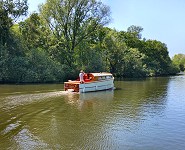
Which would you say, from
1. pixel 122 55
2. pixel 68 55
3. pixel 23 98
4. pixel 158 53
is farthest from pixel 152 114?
pixel 158 53

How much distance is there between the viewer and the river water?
13.3 metres

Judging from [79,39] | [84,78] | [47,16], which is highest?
[47,16]

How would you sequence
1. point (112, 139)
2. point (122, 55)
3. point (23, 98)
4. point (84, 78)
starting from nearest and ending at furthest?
point (112, 139), point (23, 98), point (84, 78), point (122, 55)

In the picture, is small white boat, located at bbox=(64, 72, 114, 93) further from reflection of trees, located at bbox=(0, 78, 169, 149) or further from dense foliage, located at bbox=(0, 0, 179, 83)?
dense foliage, located at bbox=(0, 0, 179, 83)

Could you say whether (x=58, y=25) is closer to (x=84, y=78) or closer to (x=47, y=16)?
(x=47, y=16)

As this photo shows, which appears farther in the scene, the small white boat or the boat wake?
the small white boat

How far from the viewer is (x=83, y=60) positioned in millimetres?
55875

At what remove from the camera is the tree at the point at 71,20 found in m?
53.9

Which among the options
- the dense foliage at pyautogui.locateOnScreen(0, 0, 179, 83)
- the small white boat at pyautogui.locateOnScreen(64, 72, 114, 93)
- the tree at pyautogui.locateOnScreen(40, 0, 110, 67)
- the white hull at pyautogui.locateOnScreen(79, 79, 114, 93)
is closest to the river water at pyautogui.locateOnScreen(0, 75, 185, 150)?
the small white boat at pyautogui.locateOnScreen(64, 72, 114, 93)

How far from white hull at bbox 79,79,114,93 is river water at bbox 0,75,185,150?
6910 mm

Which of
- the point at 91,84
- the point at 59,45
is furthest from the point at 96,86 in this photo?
the point at 59,45

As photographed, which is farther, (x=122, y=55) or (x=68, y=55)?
(x=122, y=55)

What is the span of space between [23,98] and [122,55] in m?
43.3

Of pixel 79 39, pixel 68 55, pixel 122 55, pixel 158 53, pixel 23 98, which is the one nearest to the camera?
pixel 23 98
